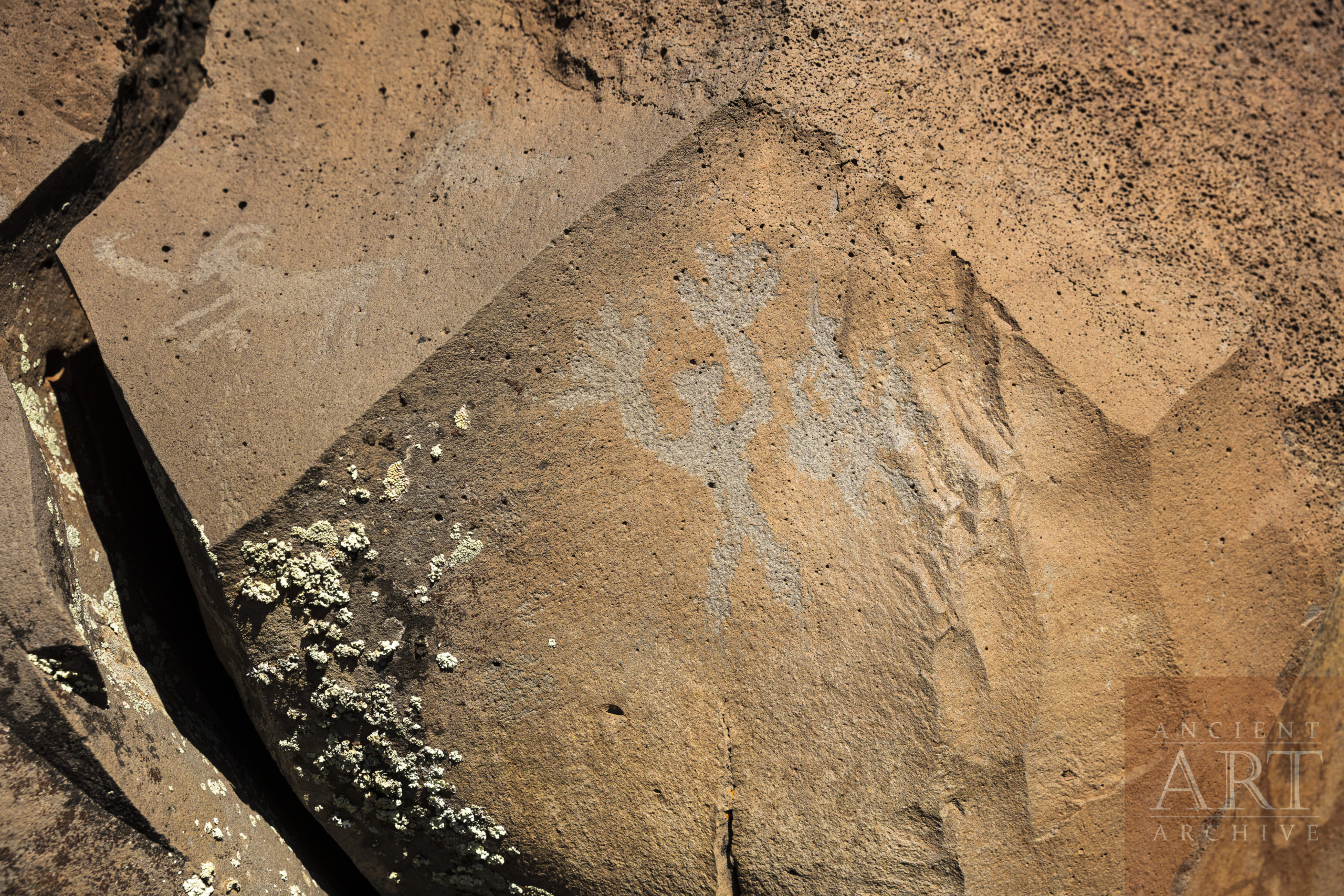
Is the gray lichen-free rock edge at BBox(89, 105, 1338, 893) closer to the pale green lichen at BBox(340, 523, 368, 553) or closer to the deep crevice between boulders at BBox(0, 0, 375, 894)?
the pale green lichen at BBox(340, 523, 368, 553)

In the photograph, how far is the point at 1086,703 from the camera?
158 cm

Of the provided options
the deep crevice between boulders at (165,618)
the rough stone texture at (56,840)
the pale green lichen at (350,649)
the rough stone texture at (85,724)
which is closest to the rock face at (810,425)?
the pale green lichen at (350,649)

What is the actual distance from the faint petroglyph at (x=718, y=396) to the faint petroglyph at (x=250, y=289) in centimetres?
47

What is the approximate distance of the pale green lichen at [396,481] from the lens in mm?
1597

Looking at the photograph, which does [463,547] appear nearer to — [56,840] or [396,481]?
[396,481]

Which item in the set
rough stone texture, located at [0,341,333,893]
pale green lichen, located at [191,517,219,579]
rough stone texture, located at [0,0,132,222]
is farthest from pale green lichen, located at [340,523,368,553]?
rough stone texture, located at [0,0,132,222]

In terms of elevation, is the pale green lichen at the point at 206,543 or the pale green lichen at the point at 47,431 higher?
the pale green lichen at the point at 47,431

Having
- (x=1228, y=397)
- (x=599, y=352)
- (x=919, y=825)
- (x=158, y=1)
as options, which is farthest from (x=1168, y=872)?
(x=158, y=1)

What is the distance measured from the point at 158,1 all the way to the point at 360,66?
0.56 m

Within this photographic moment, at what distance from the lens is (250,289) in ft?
5.45

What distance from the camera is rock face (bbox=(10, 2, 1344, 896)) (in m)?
1.54

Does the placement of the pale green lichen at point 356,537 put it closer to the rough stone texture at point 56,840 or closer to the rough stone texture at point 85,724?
the rough stone texture at point 85,724

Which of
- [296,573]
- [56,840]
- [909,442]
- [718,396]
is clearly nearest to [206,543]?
Answer: [296,573]

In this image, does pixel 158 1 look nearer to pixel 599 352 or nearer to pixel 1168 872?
pixel 599 352
